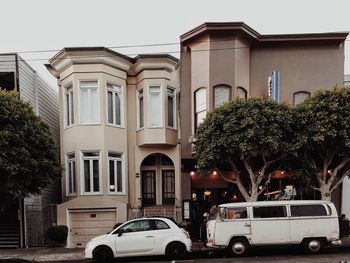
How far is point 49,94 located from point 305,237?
633 inches

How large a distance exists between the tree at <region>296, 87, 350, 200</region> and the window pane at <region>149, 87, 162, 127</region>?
7325mm

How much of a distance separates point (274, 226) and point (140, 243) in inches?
188

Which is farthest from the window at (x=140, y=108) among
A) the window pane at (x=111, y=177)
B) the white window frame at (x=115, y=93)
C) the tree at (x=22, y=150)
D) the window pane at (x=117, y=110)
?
the tree at (x=22, y=150)

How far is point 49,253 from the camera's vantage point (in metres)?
17.9

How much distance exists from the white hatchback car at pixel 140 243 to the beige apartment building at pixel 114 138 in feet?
17.9

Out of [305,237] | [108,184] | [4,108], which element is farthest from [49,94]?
[305,237]

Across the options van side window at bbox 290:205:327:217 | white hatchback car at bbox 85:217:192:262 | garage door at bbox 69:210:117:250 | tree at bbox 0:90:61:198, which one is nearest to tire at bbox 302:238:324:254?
van side window at bbox 290:205:327:217

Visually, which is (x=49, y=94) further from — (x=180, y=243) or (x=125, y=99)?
(x=180, y=243)

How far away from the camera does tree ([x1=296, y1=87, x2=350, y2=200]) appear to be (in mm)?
16609

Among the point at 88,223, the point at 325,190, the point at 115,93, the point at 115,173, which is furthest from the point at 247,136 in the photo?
the point at 88,223

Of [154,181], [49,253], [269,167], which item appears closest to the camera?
[49,253]

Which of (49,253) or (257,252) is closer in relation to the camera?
(257,252)

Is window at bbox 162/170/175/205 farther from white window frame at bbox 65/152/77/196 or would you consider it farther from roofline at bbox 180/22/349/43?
roofline at bbox 180/22/349/43

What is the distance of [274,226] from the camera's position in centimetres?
1542
